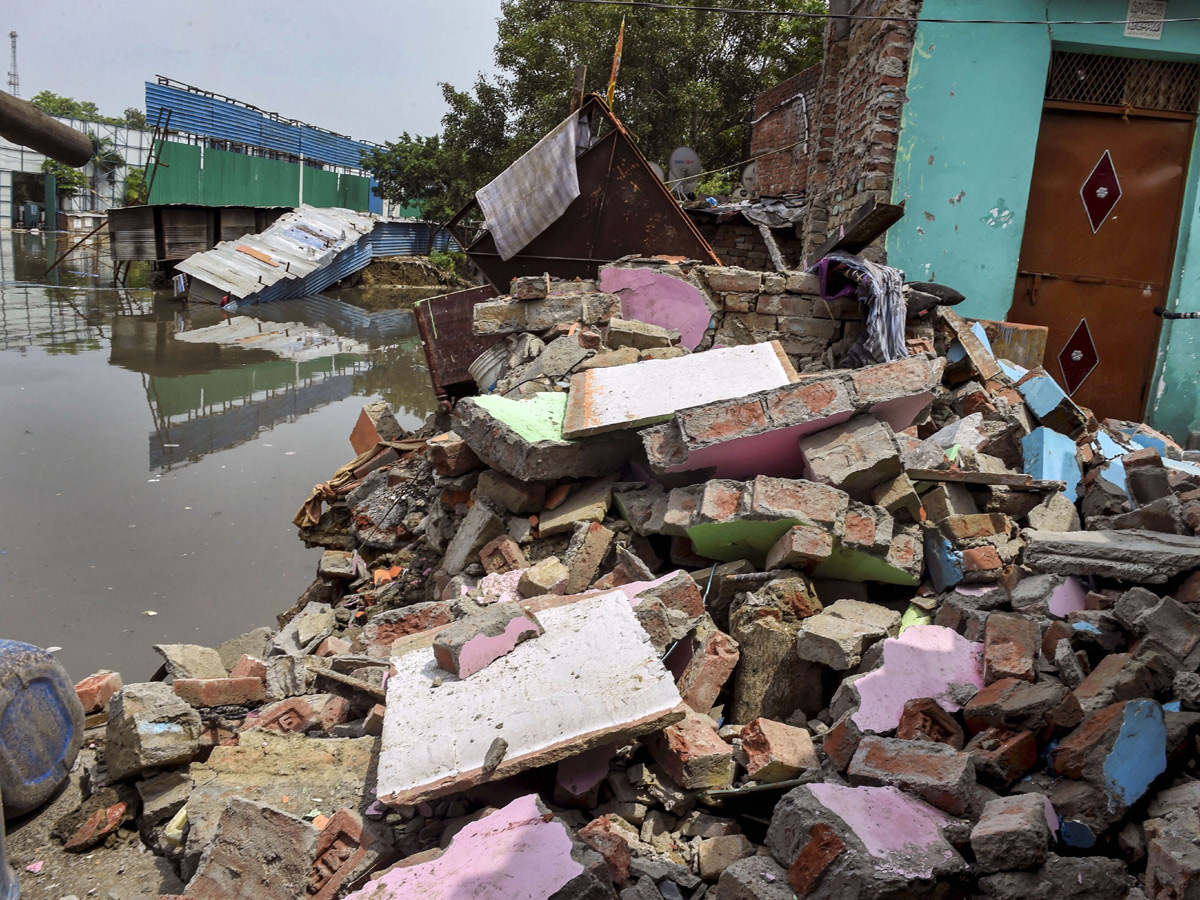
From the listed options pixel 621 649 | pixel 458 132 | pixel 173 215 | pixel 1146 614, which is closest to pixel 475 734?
→ pixel 621 649

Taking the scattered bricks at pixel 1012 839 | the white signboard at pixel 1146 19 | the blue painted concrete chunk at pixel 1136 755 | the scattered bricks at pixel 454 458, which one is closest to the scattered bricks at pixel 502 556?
the scattered bricks at pixel 454 458

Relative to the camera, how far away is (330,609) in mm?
4324

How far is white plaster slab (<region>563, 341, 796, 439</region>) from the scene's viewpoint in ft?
11.8

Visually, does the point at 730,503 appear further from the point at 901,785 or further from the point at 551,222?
the point at 551,222

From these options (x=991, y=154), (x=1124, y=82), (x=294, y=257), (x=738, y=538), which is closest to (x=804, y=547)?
(x=738, y=538)

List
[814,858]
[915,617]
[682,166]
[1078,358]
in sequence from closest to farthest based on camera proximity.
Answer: [814,858] → [915,617] → [1078,358] → [682,166]

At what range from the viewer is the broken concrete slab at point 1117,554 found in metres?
2.68

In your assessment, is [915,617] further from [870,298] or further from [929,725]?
[870,298]

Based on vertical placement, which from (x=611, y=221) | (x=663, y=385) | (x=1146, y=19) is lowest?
Answer: (x=663, y=385)

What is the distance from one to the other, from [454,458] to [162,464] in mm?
4216

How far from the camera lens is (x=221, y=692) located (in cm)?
314

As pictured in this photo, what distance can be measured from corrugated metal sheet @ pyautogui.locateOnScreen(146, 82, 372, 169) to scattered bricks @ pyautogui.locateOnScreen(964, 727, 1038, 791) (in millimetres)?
25998

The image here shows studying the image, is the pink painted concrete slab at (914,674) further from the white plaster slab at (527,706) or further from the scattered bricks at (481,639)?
the scattered bricks at (481,639)

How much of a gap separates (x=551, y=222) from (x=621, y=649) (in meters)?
4.70
